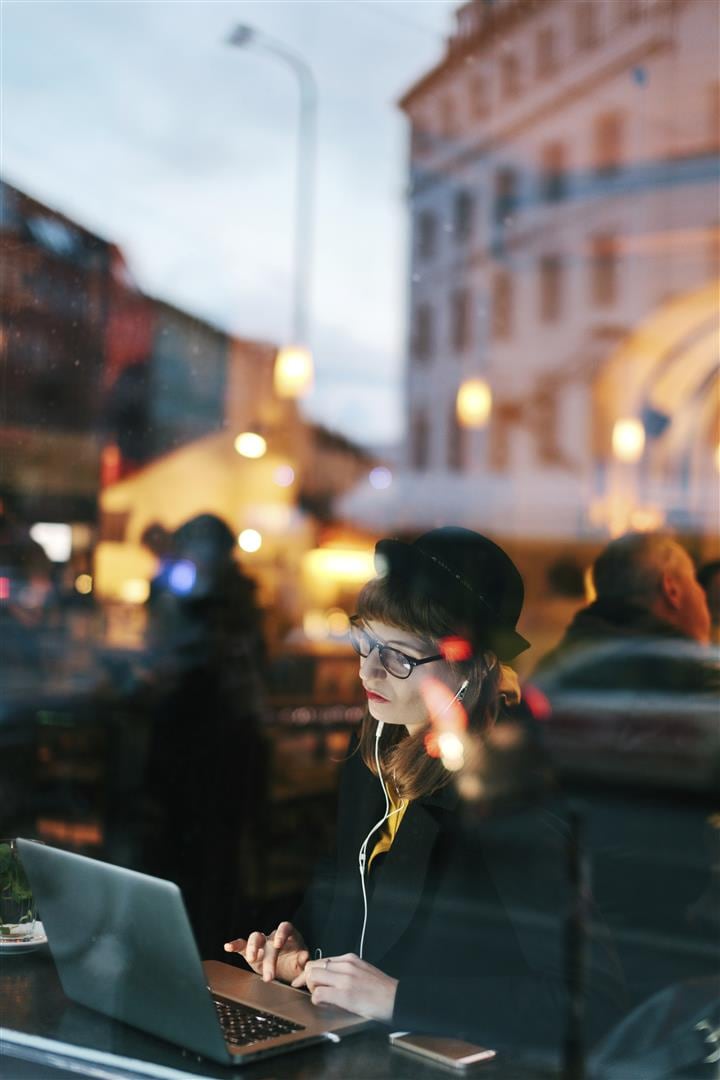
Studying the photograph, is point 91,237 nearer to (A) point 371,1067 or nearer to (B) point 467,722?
(B) point 467,722

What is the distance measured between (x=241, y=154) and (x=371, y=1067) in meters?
8.36

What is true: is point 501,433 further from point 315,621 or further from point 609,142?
point 315,621

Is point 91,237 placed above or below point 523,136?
below

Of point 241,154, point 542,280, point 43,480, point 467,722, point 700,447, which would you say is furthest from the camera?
point 542,280

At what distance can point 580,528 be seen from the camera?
18.3m

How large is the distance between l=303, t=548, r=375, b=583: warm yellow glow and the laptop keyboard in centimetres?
969

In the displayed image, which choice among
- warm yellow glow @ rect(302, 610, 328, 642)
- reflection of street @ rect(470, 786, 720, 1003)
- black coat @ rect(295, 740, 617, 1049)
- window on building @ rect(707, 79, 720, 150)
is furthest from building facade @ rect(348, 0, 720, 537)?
black coat @ rect(295, 740, 617, 1049)

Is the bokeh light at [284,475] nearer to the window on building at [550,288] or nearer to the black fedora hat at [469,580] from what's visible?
the window on building at [550,288]

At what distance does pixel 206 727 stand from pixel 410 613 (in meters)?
2.80

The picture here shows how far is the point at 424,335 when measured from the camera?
2466cm

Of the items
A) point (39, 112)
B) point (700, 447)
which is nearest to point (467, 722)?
point (39, 112)

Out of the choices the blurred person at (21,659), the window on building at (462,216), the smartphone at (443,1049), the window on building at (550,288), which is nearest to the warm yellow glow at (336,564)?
the blurred person at (21,659)

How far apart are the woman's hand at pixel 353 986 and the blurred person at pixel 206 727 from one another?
2.50 metres

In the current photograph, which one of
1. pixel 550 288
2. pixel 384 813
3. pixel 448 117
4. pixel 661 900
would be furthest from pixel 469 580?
pixel 550 288
